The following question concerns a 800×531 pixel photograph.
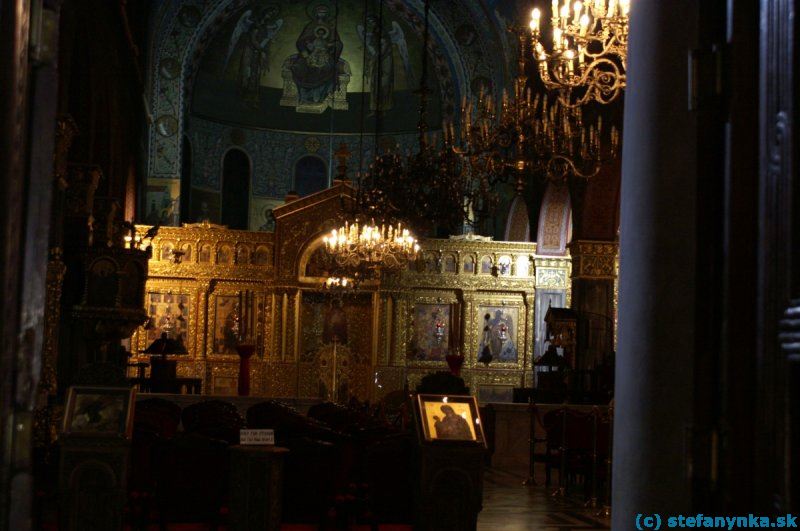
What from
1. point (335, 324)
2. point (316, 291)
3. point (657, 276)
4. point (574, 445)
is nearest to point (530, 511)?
point (574, 445)

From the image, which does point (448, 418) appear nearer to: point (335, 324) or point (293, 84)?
point (335, 324)

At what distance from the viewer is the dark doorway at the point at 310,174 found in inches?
1235

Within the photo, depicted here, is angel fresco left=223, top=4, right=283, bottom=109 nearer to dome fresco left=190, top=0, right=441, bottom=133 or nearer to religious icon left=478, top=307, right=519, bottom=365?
dome fresco left=190, top=0, right=441, bottom=133

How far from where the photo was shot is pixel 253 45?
30906mm

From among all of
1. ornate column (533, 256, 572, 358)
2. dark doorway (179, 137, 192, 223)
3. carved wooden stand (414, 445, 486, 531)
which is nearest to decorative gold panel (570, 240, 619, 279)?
ornate column (533, 256, 572, 358)

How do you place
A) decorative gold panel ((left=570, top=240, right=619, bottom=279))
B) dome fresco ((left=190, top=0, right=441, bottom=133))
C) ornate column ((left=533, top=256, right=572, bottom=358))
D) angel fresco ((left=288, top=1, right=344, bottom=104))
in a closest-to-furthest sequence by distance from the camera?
decorative gold panel ((left=570, top=240, right=619, bottom=279)) < ornate column ((left=533, top=256, right=572, bottom=358)) < dome fresco ((left=190, top=0, right=441, bottom=133)) < angel fresco ((left=288, top=1, right=344, bottom=104))

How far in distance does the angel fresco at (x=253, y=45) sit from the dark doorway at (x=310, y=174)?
2.10 m

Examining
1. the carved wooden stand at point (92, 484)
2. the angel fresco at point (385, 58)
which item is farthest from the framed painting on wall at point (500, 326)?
the carved wooden stand at point (92, 484)

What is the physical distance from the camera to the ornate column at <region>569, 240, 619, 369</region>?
1984cm

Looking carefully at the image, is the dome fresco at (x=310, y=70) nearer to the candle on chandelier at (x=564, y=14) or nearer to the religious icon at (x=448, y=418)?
the candle on chandelier at (x=564, y=14)

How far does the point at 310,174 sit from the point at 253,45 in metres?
3.96

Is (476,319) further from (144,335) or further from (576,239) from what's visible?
(144,335)

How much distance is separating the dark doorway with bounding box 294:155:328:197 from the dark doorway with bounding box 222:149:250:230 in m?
1.49

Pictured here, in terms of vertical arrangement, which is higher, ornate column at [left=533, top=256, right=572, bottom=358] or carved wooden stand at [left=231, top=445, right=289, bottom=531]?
ornate column at [left=533, top=256, right=572, bottom=358]
